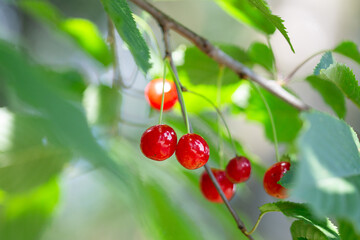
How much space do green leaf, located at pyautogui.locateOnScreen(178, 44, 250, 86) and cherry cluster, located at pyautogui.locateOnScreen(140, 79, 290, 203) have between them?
0.25 metres

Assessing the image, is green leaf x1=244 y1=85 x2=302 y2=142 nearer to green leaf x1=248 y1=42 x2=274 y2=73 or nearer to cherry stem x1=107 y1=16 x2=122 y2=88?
green leaf x1=248 y1=42 x2=274 y2=73

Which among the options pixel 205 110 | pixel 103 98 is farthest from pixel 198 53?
pixel 103 98

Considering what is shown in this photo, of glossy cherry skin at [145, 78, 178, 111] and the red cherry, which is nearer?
the red cherry

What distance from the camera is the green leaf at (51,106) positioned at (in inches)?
14.7

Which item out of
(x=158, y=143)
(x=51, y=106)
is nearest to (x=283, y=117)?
(x=158, y=143)

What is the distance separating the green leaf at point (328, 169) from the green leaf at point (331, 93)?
55cm

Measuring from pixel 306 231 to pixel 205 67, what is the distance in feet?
2.13

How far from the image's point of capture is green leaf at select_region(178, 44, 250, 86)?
1.22m

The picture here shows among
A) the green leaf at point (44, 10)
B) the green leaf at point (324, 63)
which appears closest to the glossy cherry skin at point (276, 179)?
the green leaf at point (324, 63)

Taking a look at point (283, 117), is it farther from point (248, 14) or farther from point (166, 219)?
point (166, 219)

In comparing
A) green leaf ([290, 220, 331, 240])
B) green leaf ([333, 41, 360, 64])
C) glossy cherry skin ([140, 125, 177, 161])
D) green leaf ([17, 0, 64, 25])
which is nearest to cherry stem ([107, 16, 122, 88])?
green leaf ([17, 0, 64, 25])

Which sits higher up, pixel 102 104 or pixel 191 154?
pixel 191 154

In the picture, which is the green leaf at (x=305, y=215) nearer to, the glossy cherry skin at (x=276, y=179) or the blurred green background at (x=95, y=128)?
the glossy cherry skin at (x=276, y=179)

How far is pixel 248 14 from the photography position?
42.9 inches
